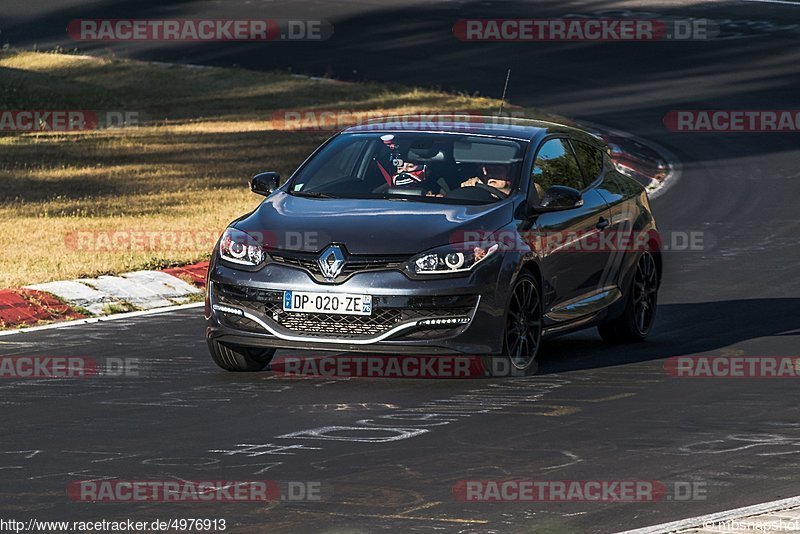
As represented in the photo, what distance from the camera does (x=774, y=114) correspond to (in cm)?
3073

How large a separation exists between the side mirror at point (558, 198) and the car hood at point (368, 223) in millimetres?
248

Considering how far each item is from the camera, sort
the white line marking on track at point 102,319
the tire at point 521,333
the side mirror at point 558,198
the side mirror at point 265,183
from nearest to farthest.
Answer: the tire at point 521,333 < the side mirror at point 558,198 < the side mirror at point 265,183 < the white line marking on track at point 102,319

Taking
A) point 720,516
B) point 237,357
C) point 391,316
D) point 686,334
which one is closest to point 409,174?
point 391,316

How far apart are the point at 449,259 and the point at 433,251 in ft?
0.38

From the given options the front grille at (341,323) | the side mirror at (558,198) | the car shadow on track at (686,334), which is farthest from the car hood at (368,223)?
the car shadow on track at (686,334)

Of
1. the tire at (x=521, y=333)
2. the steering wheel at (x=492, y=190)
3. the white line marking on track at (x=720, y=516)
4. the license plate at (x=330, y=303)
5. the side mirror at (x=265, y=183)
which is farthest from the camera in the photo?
the side mirror at (x=265, y=183)

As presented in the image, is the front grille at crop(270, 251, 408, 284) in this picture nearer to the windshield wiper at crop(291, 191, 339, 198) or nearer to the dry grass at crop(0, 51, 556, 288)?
the windshield wiper at crop(291, 191, 339, 198)

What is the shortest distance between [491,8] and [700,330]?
32.6 metres

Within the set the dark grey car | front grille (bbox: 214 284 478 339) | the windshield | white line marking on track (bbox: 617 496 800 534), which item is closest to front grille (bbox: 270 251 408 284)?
the dark grey car

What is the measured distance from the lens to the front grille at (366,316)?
35.9ft

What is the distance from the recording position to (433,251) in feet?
36.1

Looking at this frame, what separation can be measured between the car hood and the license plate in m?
0.28

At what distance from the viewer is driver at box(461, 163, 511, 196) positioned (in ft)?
39.6

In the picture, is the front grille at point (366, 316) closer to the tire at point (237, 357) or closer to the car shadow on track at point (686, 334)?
the tire at point (237, 357)
